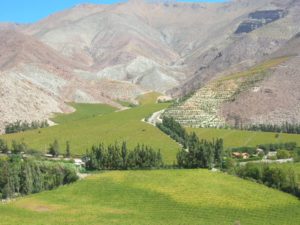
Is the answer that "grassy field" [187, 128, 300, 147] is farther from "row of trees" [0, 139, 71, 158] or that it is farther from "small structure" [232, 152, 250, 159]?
"row of trees" [0, 139, 71, 158]

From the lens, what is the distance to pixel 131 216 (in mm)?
81375

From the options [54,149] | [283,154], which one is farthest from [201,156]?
[54,149]

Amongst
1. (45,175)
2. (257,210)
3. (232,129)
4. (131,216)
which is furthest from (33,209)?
(232,129)

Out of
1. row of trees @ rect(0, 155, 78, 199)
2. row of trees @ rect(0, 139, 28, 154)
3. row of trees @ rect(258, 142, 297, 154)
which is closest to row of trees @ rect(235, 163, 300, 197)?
row of trees @ rect(0, 155, 78, 199)

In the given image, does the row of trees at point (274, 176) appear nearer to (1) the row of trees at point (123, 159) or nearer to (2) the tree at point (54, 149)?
(1) the row of trees at point (123, 159)

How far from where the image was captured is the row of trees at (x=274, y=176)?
94.5m

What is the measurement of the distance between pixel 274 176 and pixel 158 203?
22.6 m

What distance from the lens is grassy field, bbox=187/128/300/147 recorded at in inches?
6073

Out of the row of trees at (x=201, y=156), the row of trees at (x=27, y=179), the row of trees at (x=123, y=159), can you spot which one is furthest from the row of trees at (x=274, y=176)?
the row of trees at (x=27, y=179)

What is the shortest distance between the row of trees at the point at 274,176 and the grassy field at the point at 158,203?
2.26 metres

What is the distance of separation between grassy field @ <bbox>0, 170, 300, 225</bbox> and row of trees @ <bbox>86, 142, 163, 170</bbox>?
10304mm

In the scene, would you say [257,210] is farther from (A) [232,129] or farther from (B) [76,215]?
(A) [232,129]

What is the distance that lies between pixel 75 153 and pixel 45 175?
3581 cm

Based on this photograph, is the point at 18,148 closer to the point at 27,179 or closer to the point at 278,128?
the point at 27,179
